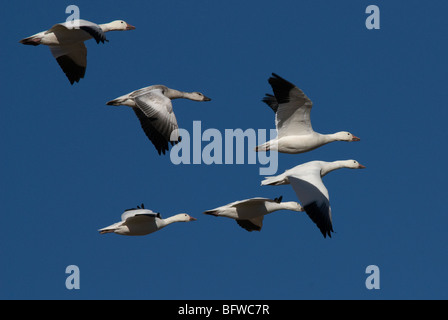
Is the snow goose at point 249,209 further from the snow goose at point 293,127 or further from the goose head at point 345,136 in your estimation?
the goose head at point 345,136

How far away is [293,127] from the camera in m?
17.4

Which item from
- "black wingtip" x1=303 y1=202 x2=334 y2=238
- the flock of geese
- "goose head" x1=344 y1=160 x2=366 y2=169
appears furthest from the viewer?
"goose head" x1=344 y1=160 x2=366 y2=169

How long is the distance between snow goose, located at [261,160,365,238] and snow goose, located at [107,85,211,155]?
1.84 meters

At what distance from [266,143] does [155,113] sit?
76.9 inches

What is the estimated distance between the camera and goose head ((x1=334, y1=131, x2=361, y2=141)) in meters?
18.0

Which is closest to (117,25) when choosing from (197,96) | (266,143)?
(197,96)

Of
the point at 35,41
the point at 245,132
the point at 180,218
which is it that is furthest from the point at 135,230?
the point at 35,41

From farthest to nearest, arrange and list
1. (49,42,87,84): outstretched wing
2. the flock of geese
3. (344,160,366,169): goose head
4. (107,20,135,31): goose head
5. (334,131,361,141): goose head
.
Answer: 1. (107,20,135,31): goose head
2. (49,42,87,84): outstretched wing
3. (344,160,366,169): goose head
4. (334,131,361,141): goose head
5. the flock of geese

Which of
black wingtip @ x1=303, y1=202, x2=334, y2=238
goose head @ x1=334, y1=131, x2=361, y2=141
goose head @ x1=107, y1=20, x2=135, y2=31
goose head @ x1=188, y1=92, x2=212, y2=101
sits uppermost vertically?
goose head @ x1=107, y1=20, x2=135, y2=31

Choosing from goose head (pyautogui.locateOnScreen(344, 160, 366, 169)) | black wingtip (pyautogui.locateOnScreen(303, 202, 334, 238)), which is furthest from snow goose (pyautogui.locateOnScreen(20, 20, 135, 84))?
goose head (pyautogui.locateOnScreen(344, 160, 366, 169))

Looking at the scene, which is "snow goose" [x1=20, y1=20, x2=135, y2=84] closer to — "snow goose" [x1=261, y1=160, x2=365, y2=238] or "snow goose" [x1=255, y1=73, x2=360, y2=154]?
"snow goose" [x1=255, y1=73, x2=360, y2=154]

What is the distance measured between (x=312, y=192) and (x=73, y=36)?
5.25m

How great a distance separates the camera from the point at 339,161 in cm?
1825

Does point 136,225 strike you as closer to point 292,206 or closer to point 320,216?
point 292,206
